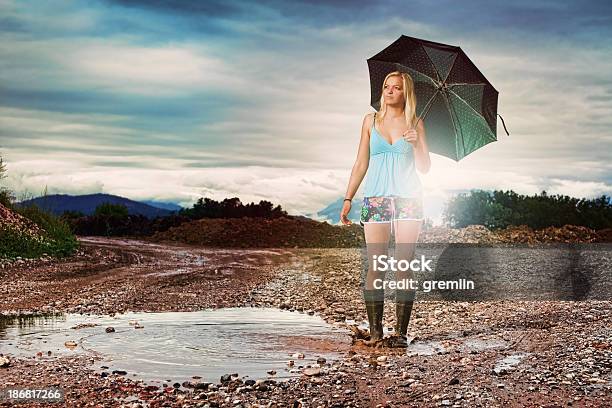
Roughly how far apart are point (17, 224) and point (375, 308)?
1442 centimetres

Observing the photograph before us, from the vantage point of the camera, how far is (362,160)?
8.49 metres

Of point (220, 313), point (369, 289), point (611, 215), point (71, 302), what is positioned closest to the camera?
point (369, 289)

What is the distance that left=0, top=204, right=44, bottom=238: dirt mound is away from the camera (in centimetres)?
1967

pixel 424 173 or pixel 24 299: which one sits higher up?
pixel 424 173

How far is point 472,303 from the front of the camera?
12.6 metres

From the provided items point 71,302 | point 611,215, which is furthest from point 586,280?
point 611,215

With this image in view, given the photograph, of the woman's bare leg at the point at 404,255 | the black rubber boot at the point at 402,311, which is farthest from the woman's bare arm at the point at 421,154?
the black rubber boot at the point at 402,311

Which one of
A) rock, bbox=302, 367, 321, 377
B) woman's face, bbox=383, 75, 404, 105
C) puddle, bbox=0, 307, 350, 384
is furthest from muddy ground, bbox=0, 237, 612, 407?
woman's face, bbox=383, 75, 404, 105

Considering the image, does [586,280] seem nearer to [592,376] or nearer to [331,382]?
[592,376]

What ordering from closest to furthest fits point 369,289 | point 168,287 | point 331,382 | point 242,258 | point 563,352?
point 331,382 → point 563,352 → point 369,289 → point 168,287 → point 242,258

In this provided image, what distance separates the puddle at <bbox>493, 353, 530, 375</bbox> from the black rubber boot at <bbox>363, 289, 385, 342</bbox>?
1529mm

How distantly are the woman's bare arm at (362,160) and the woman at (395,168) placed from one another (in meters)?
0.01

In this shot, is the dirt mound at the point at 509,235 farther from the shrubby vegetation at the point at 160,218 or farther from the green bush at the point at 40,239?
the shrubby vegetation at the point at 160,218

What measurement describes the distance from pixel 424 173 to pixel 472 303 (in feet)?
16.5
